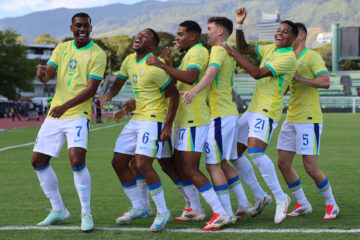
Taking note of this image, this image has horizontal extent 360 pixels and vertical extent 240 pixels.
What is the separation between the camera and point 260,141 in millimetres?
6047

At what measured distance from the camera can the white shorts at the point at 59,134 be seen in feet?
18.8

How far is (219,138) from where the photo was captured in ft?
19.4

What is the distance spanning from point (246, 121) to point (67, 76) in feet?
6.87

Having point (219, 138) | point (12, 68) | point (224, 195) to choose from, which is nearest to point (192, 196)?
point (224, 195)

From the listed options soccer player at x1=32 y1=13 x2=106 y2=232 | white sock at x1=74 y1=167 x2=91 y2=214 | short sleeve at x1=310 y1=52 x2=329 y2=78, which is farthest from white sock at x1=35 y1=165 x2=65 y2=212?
short sleeve at x1=310 y1=52 x2=329 y2=78

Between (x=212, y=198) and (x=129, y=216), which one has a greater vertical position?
(x=212, y=198)

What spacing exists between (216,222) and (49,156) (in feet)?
6.32

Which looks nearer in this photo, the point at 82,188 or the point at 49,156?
the point at 82,188

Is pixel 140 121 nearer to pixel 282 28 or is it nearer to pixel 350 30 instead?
pixel 282 28

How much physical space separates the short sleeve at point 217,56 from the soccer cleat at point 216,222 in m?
1.56

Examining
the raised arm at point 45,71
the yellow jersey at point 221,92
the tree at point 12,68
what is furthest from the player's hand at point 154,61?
the tree at point 12,68

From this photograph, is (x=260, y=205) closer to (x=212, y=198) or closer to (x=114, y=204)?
(x=212, y=198)

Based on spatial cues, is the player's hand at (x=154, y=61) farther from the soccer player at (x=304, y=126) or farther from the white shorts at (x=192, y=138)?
the soccer player at (x=304, y=126)

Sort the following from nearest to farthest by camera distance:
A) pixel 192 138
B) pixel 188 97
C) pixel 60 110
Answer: pixel 188 97 < pixel 60 110 < pixel 192 138
